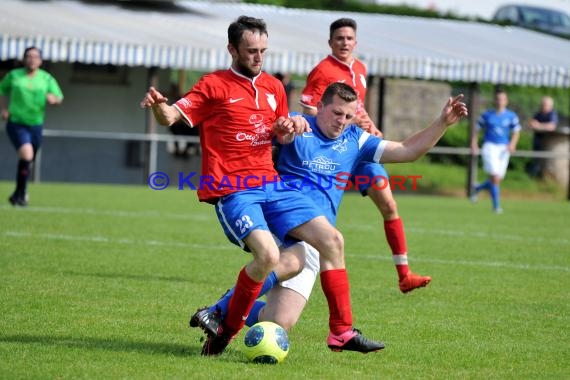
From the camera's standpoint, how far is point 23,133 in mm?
16000

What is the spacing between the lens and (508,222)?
17516 mm

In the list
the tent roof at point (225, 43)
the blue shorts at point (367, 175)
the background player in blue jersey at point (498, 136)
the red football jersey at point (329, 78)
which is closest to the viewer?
the blue shorts at point (367, 175)

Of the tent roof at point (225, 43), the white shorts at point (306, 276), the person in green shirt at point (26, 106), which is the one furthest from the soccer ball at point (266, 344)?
the tent roof at point (225, 43)

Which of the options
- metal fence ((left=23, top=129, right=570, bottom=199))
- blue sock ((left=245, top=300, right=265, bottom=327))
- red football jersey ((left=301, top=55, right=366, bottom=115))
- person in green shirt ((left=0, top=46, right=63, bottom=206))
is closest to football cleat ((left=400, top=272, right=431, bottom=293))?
red football jersey ((left=301, top=55, right=366, bottom=115))

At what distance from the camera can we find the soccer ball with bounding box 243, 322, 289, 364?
6.36m

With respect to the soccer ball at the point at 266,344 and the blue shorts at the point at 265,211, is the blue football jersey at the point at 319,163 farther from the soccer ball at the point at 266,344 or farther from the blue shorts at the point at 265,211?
the soccer ball at the point at 266,344

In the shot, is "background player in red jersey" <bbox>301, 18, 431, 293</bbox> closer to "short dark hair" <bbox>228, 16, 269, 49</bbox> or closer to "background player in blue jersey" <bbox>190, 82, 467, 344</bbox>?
"background player in blue jersey" <bbox>190, 82, 467, 344</bbox>

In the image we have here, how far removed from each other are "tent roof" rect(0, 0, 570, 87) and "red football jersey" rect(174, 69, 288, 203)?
15807 millimetres

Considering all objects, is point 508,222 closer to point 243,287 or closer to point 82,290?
point 82,290

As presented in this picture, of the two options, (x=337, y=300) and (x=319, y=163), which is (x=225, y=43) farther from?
(x=337, y=300)

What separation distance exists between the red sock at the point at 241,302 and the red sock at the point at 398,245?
289 centimetres

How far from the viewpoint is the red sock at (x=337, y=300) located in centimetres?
655

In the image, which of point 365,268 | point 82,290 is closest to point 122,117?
point 365,268

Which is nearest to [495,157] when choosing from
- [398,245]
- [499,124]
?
[499,124]
